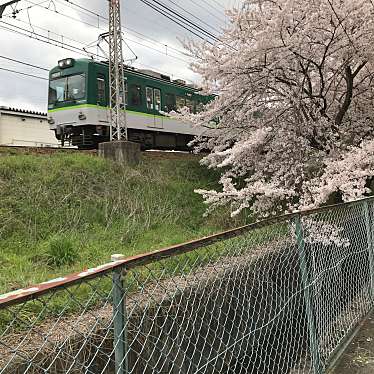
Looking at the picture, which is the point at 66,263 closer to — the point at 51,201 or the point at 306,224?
the point at 51,201

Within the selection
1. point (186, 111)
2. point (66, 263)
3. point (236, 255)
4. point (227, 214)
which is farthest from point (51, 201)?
point (236, 255)

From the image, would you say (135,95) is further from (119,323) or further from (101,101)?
(119,323)

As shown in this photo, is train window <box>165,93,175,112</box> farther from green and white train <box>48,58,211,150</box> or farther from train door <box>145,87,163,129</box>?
train door <box>145,87,163,129</box>

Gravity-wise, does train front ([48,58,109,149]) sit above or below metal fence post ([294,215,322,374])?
above

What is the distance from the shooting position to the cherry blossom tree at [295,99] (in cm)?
641

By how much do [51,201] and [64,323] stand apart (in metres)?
4.24

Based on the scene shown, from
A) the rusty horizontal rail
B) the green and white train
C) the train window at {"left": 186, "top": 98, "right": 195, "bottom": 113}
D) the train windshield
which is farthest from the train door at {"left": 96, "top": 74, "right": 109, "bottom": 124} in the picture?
the rusty horizontal rail

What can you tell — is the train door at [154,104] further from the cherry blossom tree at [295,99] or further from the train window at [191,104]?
the cherry blossom tree at [295,99]

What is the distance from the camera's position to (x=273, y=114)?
25.5 ft

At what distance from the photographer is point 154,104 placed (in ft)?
44.1

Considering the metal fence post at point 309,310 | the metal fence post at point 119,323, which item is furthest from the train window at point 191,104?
the metal fence post at point 119,323

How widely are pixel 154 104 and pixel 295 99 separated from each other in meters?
7.07

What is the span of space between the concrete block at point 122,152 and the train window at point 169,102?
4981mm

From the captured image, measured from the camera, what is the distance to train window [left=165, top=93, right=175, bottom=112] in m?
14.0
